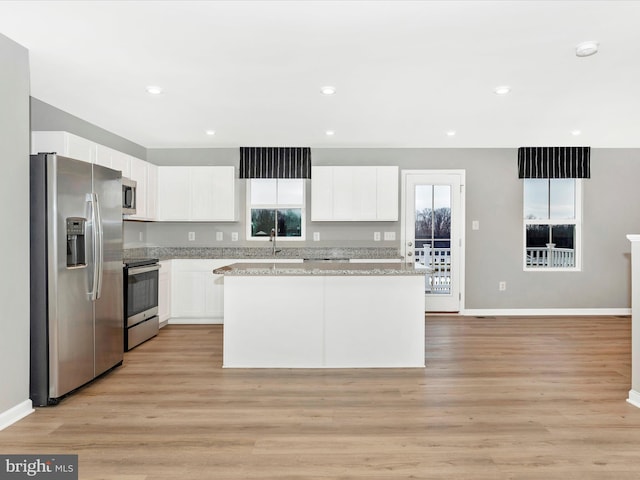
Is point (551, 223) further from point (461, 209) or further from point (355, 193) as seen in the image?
point (355, 193)

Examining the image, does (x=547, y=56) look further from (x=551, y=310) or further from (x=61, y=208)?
(x=551, y=310)

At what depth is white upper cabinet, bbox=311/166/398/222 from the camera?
5.50 m

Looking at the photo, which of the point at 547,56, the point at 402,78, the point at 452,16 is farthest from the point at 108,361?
the point at 547,56

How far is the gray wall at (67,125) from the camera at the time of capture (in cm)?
376

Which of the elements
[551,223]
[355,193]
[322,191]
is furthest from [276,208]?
[551,223]

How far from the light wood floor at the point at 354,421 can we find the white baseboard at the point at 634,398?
2.1 inches

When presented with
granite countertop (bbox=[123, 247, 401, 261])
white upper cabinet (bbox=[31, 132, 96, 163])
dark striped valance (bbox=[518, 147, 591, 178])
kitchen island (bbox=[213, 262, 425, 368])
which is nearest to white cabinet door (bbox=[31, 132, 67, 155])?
white upper cabinet (bbox=[31, 132, 96, 163])

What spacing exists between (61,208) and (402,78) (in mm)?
2657

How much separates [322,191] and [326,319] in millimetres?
2409

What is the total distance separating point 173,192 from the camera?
554 centimetres

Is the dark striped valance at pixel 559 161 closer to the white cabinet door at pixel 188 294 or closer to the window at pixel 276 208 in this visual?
the window at pixel 276 208

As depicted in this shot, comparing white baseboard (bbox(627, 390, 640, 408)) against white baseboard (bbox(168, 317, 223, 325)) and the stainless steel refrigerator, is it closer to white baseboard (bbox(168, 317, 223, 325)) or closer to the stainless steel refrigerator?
the stainless steel refrigerator

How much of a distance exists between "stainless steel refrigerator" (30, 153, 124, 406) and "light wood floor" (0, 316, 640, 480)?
23 centimetres

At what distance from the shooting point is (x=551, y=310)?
229 inches
